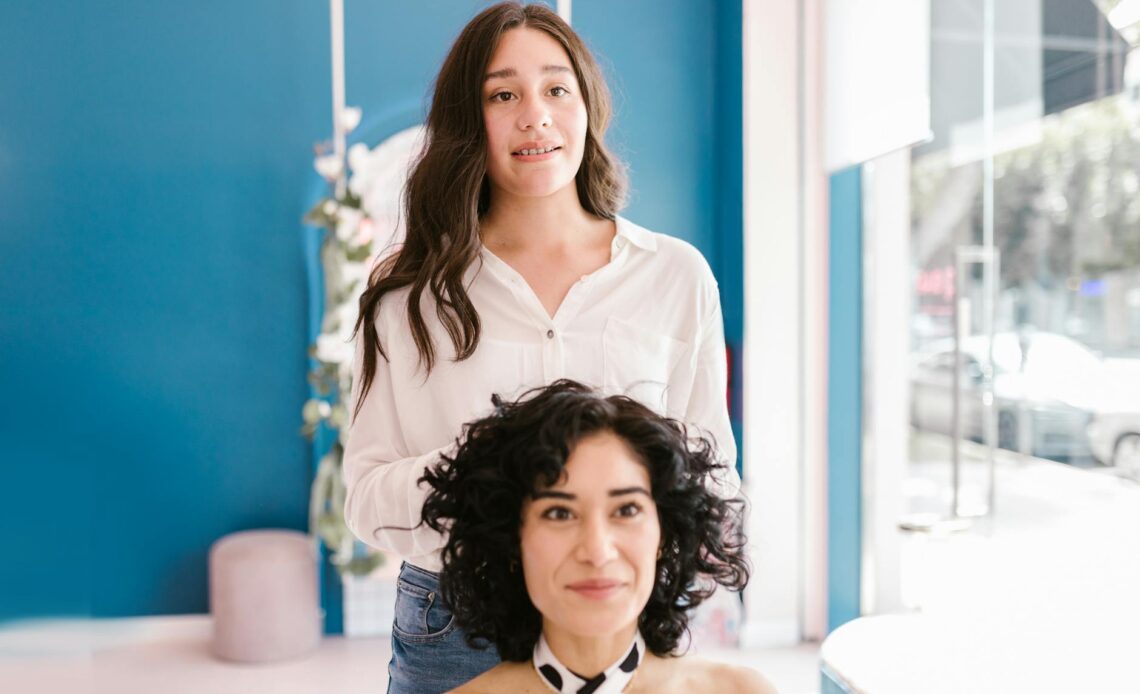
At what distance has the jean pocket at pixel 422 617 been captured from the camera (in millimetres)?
1421

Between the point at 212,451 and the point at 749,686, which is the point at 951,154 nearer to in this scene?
the point at 749,686

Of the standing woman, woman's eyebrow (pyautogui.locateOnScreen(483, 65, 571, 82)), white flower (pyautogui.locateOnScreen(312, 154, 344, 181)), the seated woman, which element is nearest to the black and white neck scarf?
the seated woman

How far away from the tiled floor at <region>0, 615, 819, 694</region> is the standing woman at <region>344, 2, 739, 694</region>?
2.41 metres

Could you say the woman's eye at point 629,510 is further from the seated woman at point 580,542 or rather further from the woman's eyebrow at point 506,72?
the woman's eyebrow at point 506,72

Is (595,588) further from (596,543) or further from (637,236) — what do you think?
(637,236)

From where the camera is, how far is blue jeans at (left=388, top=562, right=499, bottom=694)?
1.42 meters

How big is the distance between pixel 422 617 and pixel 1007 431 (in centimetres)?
239

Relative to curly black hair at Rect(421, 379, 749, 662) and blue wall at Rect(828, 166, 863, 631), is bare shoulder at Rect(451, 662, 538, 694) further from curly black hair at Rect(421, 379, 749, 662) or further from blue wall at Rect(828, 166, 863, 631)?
blue wall at Rect(828, 166, 863, 631)

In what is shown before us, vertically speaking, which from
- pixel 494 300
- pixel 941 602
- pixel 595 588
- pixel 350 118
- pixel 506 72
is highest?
pixel 350 118

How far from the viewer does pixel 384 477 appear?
4.25ft

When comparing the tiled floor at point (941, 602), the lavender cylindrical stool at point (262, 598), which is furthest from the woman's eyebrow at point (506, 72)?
the lavender cylindrical stool at point (262, 598)

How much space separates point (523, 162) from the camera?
1.37 meters

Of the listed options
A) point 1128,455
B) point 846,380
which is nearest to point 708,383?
point 1128,455

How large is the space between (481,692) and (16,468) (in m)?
3.55
